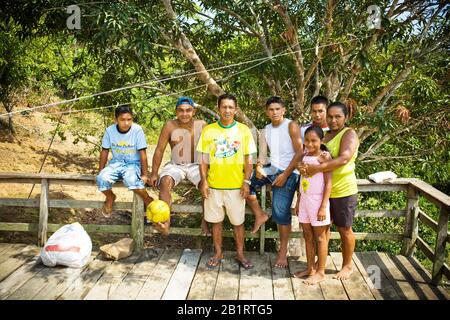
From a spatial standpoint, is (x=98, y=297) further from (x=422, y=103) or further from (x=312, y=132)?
(x=422, y=103)

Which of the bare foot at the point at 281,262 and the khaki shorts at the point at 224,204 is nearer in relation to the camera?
the khaki shorts at the point at 224,204

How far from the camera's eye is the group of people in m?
3.42

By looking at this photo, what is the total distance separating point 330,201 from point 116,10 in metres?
2.81

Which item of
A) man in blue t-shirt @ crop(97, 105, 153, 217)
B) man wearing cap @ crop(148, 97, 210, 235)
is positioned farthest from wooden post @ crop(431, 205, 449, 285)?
man in blue t-shirt @ crop(97, 105, 153, 217)

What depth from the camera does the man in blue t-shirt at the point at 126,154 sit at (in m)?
→ 3.89

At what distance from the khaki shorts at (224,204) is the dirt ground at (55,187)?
4160mm

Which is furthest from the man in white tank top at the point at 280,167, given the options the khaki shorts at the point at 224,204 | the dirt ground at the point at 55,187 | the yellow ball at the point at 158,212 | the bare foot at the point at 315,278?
the dirt ground at the point at 55,187

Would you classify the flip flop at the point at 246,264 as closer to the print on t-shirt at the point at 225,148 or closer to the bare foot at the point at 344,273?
the bare foot at the point at 344,273

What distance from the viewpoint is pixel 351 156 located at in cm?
335

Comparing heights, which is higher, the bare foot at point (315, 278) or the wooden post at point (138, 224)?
the wooden post at point (138, 224)

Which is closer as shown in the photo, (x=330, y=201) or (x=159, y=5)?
(x=330, y=201)

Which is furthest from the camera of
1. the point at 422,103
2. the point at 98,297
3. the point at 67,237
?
the point at 422,103

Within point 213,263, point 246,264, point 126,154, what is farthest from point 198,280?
point 126,154

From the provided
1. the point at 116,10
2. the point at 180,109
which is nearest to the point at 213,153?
the point at 180,109
